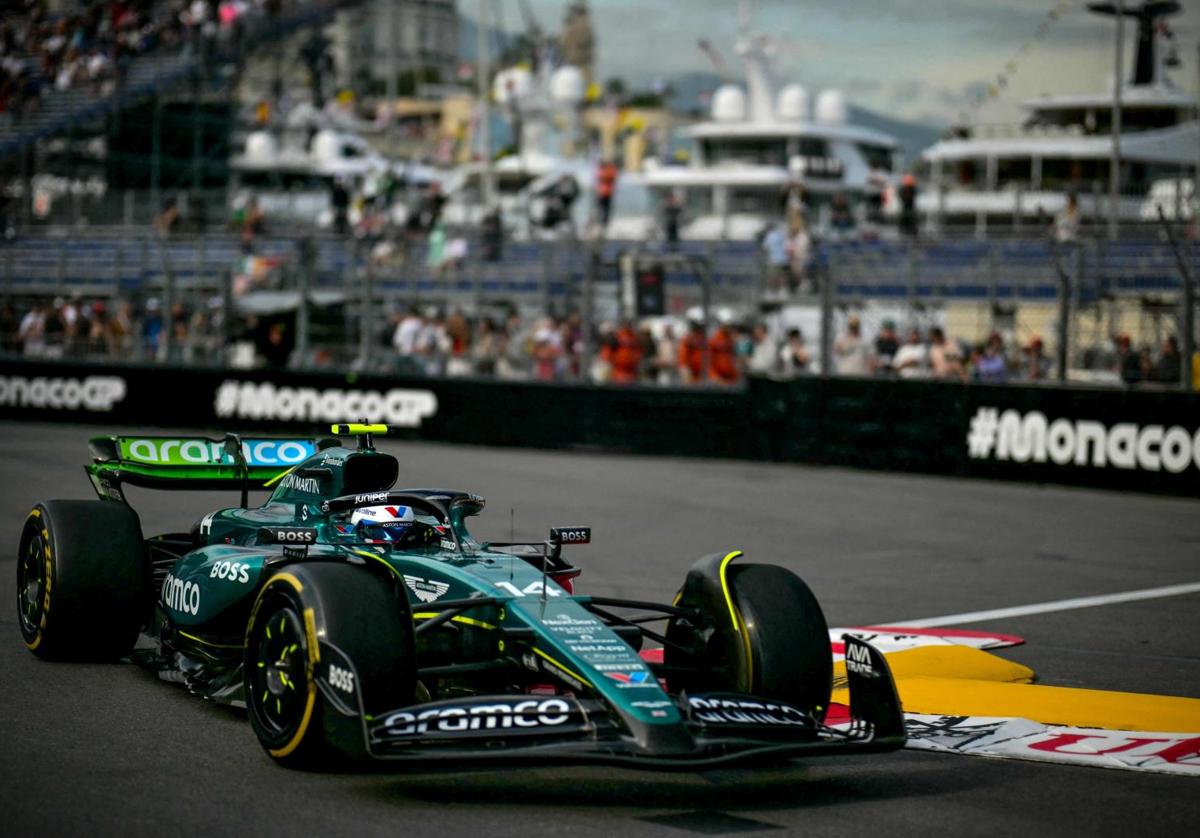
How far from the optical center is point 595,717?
5.74m

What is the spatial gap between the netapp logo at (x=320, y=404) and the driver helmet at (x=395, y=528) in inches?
622

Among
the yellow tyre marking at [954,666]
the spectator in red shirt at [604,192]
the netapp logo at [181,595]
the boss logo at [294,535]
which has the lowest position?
the yellow tyre marking at [954,666]

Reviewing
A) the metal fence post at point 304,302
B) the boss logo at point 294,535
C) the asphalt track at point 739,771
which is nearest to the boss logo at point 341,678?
the asphalt track at point 739,771

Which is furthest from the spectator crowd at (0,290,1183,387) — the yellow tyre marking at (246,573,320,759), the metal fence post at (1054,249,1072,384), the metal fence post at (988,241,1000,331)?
the yellow tyre marking at (246,573,320,759)

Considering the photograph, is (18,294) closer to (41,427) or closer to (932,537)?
(41,427)

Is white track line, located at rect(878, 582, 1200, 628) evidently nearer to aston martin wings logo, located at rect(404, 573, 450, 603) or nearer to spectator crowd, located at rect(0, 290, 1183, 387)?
aston martin wings logo, located at rect(404, 573, 450, 603)

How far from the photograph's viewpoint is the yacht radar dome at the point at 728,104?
48250 mm

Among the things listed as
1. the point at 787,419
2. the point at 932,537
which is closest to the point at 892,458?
the point at 787,419

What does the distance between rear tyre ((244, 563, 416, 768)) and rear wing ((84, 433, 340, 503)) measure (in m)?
2.79

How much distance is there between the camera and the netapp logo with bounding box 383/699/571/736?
5.62 meters

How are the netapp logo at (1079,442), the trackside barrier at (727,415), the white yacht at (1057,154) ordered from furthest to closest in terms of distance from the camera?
1. the white yacht at (1057,154)
2. the trackside barrier at (727,415)
3. the netapp logo at (1079,442)

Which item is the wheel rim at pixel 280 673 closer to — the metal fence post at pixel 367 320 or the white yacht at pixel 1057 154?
the metal fence post at pixel 367 320

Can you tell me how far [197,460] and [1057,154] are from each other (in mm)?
34999

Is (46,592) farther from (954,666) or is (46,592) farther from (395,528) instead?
(954,666)
